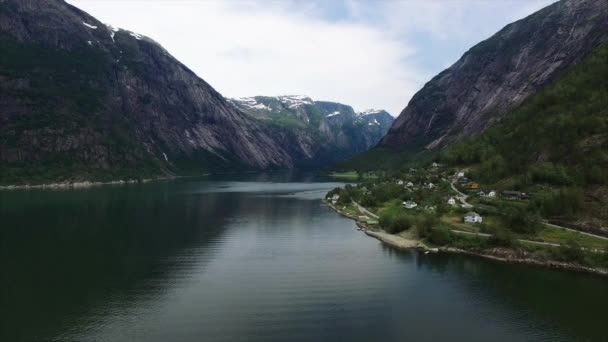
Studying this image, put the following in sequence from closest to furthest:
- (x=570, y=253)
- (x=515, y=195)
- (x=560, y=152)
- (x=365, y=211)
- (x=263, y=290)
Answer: (x=263, y=290) < (x=570, y=253) < (x=515, y=195) < (x=560, y=152) < (x=365, y=211)

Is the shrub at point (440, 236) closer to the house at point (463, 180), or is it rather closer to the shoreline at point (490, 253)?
the shoreline at point (490, 253)

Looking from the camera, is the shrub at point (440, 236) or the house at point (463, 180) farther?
the house at point (463, 180)

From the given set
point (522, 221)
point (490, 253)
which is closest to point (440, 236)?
point (490, 253)

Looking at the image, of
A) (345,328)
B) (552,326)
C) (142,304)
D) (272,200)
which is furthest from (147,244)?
(272,200)

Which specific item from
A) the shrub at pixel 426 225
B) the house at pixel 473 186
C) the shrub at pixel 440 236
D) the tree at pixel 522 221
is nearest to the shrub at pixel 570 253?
the tree at pixel 522 221

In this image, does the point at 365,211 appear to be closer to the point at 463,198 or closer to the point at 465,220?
the point at 463,198

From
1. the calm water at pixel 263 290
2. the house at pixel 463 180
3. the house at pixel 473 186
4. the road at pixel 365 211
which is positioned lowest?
the calm water at pixel 263 290
